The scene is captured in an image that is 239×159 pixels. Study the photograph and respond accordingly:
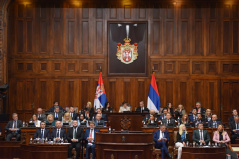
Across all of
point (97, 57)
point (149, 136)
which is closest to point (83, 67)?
point (97, 57)

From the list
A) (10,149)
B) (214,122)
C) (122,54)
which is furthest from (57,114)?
(214,122)

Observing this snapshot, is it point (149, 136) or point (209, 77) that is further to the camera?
point (209, 77)

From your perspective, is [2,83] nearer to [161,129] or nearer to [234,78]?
[161,129]

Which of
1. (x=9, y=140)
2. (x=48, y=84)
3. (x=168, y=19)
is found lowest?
(x=9, y=140)

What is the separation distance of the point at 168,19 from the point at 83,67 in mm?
4834

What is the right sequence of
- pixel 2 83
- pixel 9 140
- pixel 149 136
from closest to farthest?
pixel 149 136, pixel 9 140, pixel 2 83

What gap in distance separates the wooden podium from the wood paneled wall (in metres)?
7.77

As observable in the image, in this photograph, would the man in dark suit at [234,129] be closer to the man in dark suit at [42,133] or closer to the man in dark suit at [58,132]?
the man in dark suit at [58,132]

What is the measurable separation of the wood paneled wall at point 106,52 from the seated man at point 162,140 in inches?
232

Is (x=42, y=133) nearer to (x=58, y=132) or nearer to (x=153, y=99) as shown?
(x=58, y=132)

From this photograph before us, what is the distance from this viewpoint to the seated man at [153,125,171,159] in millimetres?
12953

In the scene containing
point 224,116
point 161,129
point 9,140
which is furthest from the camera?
point 224,116

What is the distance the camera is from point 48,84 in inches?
757

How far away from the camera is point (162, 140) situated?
1309 centimetres
